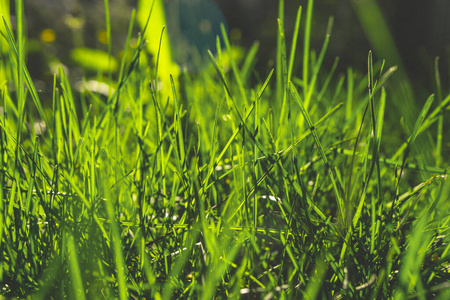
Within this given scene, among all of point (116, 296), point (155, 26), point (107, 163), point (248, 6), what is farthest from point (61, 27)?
point (116, 296)

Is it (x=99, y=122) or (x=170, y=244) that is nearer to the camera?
(x=170, y=244)

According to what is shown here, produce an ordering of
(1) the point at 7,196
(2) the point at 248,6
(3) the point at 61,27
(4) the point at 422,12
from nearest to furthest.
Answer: (1) the point at 7,196, (3) the point at 61,27, (4) the point at 422,12, (2) the point at 248,6

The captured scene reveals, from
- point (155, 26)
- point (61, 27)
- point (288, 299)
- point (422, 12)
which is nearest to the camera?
point (288, 299)

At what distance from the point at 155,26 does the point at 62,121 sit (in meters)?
0.87

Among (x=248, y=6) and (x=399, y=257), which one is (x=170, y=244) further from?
(x=248, y=6)

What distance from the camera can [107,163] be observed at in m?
0.56

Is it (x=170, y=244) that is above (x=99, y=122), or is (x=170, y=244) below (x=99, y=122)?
below

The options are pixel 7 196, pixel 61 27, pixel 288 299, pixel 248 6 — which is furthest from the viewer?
pixel 248 6

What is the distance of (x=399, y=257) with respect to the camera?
1.38 ft

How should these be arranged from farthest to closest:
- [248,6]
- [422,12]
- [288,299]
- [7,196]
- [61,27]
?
[248,6] < [422,12] < [61,27] < [7,196] < [288,299]

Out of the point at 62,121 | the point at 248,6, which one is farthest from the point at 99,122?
the point at 248,6

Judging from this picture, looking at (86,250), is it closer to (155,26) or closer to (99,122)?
(99,122)

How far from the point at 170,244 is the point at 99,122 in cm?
25

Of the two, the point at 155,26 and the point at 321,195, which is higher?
the point at 155,26
